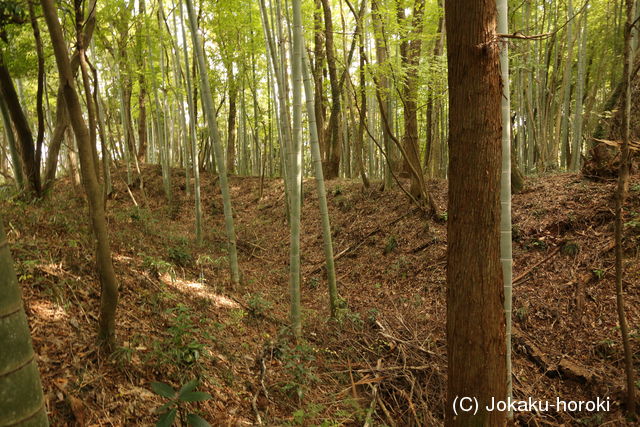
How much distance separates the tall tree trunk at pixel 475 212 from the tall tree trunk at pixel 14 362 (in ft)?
6.82

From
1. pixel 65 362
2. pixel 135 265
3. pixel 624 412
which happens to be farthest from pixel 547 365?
pixel 135 265

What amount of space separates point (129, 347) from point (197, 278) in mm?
2570

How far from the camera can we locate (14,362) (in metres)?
0.90

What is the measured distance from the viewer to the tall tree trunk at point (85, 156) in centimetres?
216

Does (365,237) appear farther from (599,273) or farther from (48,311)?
(48,311)

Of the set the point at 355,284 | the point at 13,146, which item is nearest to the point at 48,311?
the point at 13,146

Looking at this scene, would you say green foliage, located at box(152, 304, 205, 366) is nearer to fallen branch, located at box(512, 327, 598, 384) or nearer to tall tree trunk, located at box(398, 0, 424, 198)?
fallen branch, located at box(512, 327, 598, 384)

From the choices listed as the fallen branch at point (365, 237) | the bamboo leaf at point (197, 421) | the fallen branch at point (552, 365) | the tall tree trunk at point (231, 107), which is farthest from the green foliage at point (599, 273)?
the tall tree trunk at point (231, 107)

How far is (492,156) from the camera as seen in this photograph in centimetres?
218

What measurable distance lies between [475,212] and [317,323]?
3.17 meters

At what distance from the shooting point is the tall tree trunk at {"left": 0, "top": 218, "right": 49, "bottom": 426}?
869 millimetres

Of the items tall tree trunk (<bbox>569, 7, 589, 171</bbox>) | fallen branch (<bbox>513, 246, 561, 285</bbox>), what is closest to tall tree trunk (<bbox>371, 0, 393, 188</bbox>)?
fallen branch (<bbox>513, 246, 561, 285</bbox>)

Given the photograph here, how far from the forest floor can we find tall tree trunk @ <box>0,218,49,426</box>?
159 cm

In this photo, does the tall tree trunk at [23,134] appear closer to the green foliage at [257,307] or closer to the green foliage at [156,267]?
the green foliage at [156,267]
